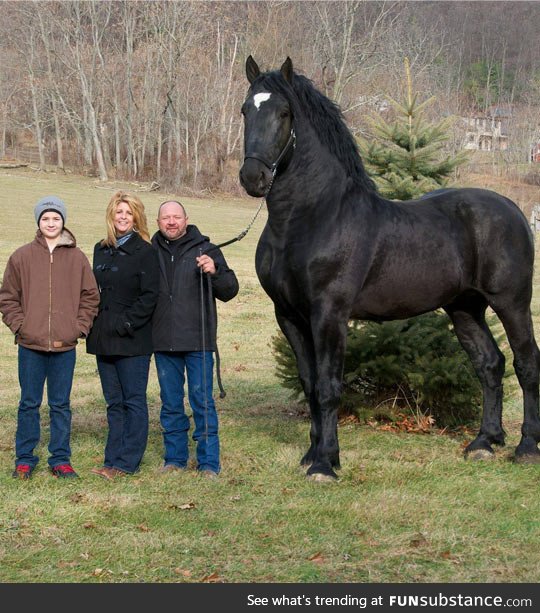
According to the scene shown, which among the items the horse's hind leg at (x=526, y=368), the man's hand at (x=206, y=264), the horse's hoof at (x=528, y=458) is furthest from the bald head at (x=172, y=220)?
the horse's hoof at (x=528, y=458)

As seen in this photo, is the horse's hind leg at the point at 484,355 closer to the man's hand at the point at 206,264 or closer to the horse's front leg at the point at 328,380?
the horse's front leg at the point at 328,380

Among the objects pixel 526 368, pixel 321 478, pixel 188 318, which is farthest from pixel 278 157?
pixel 526 368

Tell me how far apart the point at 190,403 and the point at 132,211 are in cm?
149

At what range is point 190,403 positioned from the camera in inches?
238

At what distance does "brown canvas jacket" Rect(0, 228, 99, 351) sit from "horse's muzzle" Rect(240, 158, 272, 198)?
1355 millimetres

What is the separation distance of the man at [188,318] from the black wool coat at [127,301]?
0.41 ft

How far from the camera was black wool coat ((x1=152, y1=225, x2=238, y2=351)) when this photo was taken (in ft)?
19.2

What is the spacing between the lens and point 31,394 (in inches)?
226

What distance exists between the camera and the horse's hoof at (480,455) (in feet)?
21.1

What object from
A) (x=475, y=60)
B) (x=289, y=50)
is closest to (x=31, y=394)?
(x=289, y=50)

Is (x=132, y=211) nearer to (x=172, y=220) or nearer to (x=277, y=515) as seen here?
(x=172, y=220)

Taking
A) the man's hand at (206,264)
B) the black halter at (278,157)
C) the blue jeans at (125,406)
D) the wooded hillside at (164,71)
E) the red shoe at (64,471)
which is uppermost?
the wooded hillside at (164,71)

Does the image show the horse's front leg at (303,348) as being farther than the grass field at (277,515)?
Yes

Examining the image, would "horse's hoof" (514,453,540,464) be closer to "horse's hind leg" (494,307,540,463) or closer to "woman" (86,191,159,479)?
"horse's hind leg" (494,307,540,463)
